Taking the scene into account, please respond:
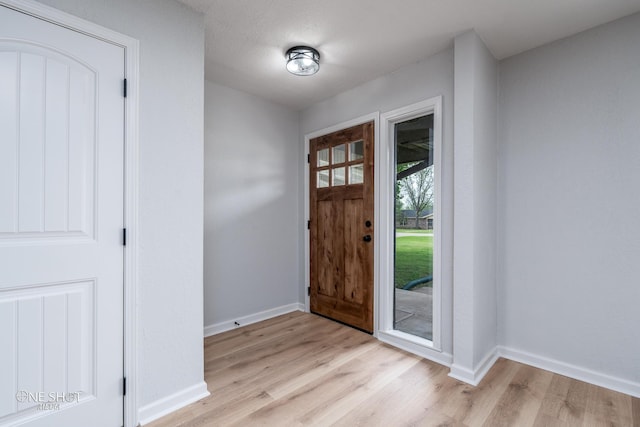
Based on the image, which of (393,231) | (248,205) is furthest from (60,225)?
A: (393,231)

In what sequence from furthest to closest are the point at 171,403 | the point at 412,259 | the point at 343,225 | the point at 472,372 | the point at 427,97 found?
the point at 343,225 < the point at 412,259 < the point at 427,97 < the point at 472,372 < the point at 171,403

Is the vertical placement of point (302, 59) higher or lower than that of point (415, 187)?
higher

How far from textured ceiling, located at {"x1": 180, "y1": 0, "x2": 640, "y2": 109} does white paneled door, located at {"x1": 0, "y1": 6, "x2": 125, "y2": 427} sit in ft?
2.73

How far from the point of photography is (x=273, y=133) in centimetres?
339

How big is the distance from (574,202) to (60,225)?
314cm

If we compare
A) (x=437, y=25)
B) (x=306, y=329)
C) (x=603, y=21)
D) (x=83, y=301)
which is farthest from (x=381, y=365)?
(x=603, y=21)

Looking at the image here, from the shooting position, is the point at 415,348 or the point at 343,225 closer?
the point at 415,348

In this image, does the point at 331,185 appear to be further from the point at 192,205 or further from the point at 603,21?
the point at 603,21

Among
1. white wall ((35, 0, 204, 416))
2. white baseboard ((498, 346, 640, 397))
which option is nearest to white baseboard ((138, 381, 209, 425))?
white wall ((35, 0, 204, 416))

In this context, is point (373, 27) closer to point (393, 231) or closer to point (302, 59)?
point (302, 59)

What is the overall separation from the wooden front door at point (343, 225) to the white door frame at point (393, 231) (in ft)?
0.42

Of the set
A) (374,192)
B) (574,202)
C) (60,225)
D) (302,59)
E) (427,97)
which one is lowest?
(60,225)

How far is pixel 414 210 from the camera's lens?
8.98ft

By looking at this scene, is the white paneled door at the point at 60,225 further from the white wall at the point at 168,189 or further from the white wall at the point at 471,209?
the white wall at the point at 471,209
